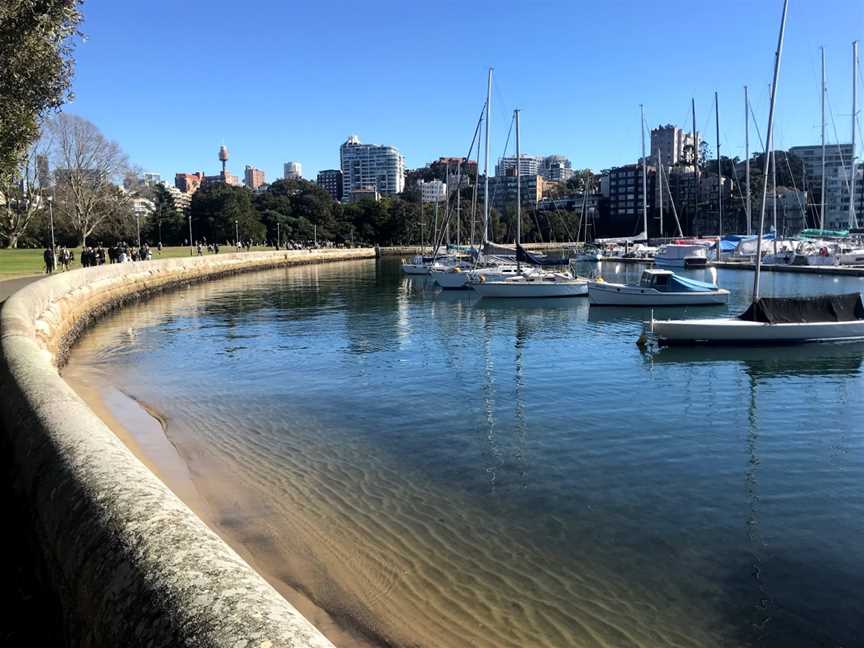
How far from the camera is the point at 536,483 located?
11.5 m

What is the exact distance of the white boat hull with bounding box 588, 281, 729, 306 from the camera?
39.1 metres

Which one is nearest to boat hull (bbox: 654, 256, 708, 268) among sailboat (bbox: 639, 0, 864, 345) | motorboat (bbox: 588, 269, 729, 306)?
motorboat (bbox: 588, 269, 729, 306)

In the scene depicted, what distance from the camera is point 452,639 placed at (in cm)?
700

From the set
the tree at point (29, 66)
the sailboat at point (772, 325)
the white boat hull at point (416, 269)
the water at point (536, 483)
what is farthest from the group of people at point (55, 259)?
the sailboat at point (772, 325)

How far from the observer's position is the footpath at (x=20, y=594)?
17.2 ft

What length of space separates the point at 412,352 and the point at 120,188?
8860 cm

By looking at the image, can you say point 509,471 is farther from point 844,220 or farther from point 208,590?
point 844,220

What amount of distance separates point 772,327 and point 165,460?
22.1m

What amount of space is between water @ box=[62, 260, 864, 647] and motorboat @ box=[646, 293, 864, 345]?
0.60m

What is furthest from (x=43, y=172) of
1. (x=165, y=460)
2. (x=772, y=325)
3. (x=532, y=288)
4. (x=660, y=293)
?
(x=772, y=325)

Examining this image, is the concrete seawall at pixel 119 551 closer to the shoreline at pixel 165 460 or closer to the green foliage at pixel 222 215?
the shoreline at pixel 165 460

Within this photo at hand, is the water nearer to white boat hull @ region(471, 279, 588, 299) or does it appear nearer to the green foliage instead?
white boat hull @ region(471, 279, 588, 299)

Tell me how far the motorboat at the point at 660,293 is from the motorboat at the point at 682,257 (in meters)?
36.5

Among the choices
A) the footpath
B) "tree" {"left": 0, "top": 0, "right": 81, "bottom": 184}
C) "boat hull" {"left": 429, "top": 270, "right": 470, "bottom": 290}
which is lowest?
the footpath
